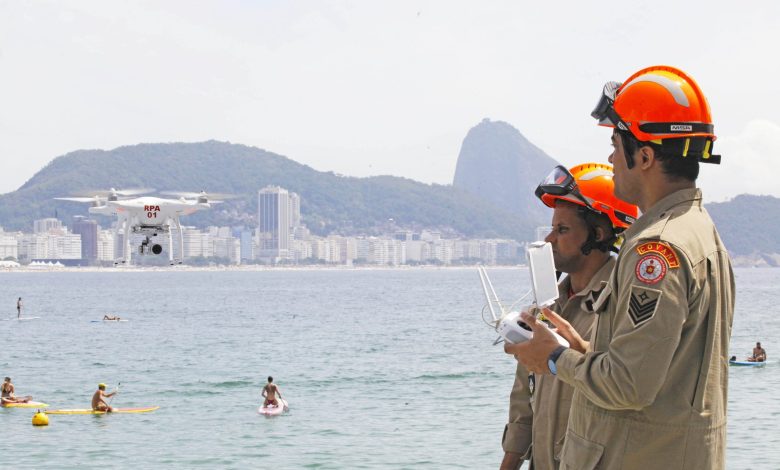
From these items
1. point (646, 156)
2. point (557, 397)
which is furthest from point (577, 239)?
point (646, 156)

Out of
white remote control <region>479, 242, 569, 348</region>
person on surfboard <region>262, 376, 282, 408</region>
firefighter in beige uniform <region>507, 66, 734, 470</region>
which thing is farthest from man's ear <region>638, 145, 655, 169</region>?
person on surfboard <region>262, 376, 282, 408</region>

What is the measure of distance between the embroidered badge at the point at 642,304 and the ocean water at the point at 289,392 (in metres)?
25.2

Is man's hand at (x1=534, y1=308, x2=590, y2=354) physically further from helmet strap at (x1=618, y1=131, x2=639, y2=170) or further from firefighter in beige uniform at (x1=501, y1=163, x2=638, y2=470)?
firefighter in beige uniform at (x1=501, y1=163, x2=638, y2=470)

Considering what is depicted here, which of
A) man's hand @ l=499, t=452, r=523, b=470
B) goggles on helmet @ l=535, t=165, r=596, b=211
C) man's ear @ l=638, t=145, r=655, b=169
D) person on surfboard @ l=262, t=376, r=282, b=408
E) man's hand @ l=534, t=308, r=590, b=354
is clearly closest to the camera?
man's ear @ l=638, t=145, r=655, b=169

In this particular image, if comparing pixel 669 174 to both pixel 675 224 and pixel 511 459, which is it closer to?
pixel 675 224

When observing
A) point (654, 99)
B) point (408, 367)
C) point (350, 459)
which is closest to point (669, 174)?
point (654, 99)

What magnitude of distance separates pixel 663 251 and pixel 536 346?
0.56 m

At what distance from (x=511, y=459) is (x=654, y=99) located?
2258 mm

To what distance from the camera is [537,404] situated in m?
4.94

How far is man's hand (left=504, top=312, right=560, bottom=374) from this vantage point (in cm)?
353

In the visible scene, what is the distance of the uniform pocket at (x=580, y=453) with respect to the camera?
3.46 metres

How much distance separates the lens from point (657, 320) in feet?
10.4

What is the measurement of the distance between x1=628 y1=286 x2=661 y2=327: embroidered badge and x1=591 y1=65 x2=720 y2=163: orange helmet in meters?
0.57

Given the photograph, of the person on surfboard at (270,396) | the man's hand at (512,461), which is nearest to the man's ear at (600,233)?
the man's hand at (512,461)
